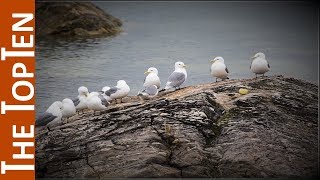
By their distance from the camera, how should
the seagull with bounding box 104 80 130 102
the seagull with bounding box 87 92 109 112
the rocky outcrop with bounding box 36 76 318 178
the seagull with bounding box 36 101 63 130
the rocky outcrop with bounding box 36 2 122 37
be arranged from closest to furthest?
the rocky outcrop with bounding box 36 76 318 178, the seagull with bounding box 36 101 63 130, the seagull with bounding box 87 92 109 112, the seagull with bounding box 104 80 130 102, the rocky outcrop with bounding box 36 2 122 37

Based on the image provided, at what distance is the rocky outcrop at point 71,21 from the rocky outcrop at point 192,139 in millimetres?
7830

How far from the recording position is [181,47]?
12555mm

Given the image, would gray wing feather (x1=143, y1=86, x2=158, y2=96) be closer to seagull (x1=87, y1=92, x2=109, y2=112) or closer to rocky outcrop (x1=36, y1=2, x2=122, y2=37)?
seagull (x1=87, y1=92, x2=109, y2=112)

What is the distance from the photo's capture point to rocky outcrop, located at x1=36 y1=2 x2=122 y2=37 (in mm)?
14727

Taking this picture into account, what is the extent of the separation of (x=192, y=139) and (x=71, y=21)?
9.12 m

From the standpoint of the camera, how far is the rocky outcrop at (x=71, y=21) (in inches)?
580

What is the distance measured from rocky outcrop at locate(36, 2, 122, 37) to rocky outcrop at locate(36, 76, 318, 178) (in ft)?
25.7

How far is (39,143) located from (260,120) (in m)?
2.38

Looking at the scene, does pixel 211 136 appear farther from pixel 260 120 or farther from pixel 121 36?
pixel 121 36

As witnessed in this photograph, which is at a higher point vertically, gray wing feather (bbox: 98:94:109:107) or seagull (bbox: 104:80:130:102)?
seagull (bbox: 104:80:130:102)

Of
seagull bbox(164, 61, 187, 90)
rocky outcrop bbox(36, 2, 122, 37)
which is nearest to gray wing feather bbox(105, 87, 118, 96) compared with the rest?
seagull bbox(164, 61, 187, 90)

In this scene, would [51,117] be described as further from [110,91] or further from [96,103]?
[110,91]

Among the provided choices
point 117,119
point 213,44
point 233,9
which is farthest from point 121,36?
point 117,119

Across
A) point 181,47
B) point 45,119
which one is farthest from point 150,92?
point 181,47
